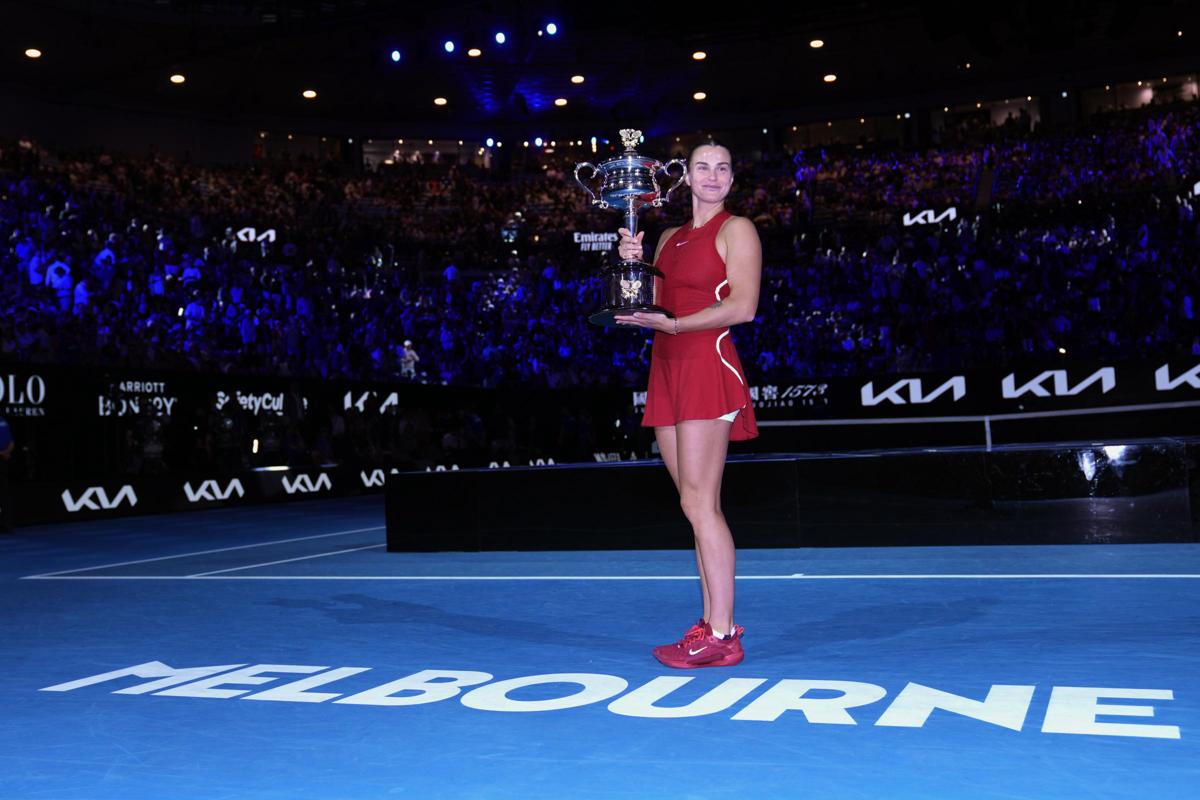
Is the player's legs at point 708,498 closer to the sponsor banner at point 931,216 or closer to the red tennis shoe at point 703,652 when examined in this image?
the red tennis shoe at point 703,652

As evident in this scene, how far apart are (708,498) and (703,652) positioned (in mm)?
493

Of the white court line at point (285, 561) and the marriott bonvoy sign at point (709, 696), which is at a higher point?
the marriott bonvoy sign at point (709, 696)

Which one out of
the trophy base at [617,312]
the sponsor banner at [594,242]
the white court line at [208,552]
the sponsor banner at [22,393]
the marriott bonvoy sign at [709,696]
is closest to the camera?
the marriott bonvoy sign at [709,696]

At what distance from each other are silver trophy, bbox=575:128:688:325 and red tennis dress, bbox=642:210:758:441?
0.32ft

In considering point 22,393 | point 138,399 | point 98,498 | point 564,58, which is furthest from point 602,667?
point 564,58

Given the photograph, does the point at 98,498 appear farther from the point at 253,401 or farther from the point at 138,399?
the point at 253,401

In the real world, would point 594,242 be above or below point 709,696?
above

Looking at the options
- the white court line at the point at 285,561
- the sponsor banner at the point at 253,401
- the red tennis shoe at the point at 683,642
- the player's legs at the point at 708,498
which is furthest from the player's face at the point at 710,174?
the sponsor banner at the point at 253,401

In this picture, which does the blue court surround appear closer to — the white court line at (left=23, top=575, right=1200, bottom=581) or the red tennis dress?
the white court line at (left=23, top=575, right=1200, bottom=581)

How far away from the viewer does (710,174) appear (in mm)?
3697

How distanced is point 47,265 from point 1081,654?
17345 millimetres

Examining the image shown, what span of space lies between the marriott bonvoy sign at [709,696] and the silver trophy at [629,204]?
113 centimetres

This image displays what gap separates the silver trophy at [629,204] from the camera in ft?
11.7

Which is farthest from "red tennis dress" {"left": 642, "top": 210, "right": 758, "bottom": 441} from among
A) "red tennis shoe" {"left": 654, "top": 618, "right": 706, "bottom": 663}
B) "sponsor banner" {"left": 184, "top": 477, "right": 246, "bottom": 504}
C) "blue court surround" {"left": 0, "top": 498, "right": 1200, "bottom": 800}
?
"sponsor banner" {"left": 184, "top": 477, "right": 246, "bottom": 504}
